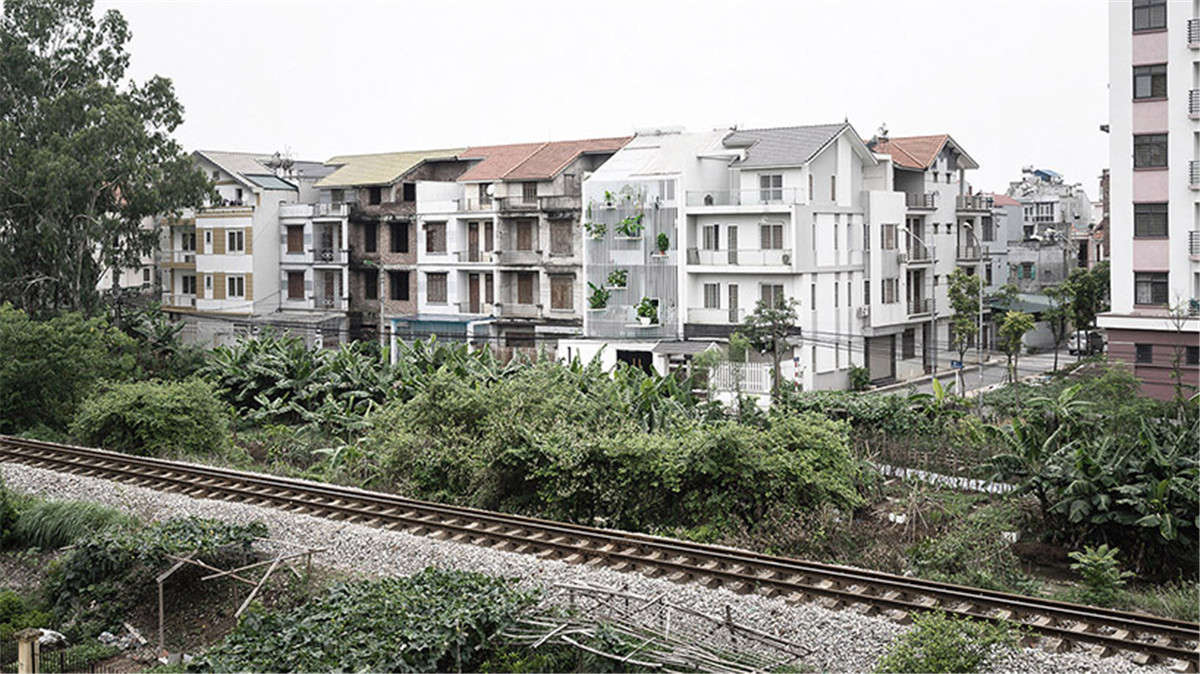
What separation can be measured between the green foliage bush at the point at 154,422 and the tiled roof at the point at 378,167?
2590 cm

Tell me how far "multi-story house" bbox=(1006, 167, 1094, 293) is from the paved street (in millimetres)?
5532

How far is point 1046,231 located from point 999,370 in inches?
575

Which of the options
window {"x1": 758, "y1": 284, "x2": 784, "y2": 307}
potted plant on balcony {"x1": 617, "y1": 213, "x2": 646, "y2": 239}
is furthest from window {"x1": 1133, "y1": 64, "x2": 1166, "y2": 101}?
potted plant on balcony {"x1": 617, "y1": 213, "x2": 646, "y2": 239}

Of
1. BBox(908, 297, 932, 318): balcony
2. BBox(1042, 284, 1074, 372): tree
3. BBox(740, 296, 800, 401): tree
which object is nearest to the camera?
BBox(740, 296, 800, 401): tree

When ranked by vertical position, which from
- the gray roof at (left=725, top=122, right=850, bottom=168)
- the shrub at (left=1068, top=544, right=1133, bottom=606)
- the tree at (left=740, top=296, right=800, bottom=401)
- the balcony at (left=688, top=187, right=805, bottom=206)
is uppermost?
the gray roof at (left=725, top=122, right=850, bottom=168)

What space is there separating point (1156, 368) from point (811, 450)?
1826 centimetres

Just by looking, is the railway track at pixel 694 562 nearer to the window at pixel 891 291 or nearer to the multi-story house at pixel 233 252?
the window at pixel 891 291

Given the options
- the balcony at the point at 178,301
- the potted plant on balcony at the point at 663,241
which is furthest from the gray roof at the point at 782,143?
the balcony at the point at 178,301

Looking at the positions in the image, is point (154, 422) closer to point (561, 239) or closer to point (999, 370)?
point (561, 239)

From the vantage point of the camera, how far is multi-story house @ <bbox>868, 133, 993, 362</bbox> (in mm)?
43938

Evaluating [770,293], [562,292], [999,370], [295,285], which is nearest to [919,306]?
[999,370]

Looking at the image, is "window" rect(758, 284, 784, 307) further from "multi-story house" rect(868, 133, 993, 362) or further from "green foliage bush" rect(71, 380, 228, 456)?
"green foliage bush" rect(71, 380, 228, 456)

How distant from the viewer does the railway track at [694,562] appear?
1061 cm

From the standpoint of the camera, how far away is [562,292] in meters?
43.7
